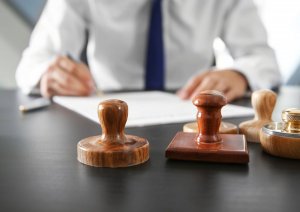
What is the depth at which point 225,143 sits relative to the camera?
1.28 feet

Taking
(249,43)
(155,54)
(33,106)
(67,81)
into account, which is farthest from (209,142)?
(249,43)

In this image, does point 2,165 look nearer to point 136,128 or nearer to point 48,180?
point 48,180

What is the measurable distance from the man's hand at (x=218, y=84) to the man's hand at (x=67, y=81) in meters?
0.21

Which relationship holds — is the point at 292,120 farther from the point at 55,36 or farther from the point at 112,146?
the point at 55,36

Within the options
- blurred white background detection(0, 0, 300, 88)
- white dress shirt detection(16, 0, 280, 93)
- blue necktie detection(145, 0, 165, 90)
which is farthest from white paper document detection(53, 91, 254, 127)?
blurred white background detection(0, 0, 300, 88)

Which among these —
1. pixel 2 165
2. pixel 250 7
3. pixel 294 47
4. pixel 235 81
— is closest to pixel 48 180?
pixel 2 165

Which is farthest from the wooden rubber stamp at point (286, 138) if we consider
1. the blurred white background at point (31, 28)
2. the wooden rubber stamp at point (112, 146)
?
the blurred white background at point (31, 28)

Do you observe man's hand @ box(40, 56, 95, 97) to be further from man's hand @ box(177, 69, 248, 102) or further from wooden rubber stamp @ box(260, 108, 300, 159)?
wooden rubber stamp @ box(260, 108, 300, 159)

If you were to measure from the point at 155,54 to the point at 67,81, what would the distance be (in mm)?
334

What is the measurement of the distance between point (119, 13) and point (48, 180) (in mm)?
968

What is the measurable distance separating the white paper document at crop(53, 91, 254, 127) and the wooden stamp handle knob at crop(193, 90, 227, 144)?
0.17m

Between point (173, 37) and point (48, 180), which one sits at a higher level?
point (173, 37)

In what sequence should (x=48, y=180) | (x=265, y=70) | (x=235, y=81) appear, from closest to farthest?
(x=48, y=180)
(x=235, y=81)
(x=265, y=70)

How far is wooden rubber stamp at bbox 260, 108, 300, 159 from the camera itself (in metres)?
0.37
